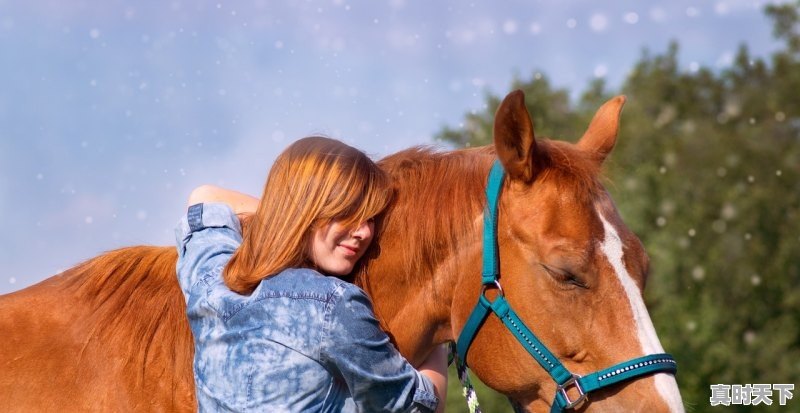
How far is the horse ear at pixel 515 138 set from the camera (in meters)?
2.94

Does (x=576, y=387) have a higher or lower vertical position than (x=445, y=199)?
lower

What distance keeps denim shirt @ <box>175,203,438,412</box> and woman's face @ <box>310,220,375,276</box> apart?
119 mm

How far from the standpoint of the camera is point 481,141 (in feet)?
40.0

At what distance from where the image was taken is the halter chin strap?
9.39 feet

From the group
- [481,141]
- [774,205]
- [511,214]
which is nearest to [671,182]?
[774,205]

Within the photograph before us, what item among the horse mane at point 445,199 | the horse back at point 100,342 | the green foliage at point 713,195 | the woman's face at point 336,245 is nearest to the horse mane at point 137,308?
the horse back at point 100,342

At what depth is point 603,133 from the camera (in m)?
3.47

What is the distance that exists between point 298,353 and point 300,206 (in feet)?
1.63

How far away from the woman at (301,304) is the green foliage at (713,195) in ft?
30.0

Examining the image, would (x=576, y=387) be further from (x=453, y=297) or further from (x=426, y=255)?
(x=426, y=255)

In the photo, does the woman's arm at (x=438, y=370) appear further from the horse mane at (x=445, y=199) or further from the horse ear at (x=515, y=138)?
the horse ear at (x=515, y=138)

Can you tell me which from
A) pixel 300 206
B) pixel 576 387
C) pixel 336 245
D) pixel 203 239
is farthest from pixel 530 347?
pixel 203 239

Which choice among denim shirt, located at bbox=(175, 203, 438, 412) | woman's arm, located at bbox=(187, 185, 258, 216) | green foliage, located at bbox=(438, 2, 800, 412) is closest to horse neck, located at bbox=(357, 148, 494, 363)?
denim shirt, located at bbox=(175, 203, 438, 412)

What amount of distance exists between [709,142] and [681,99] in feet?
8.20
